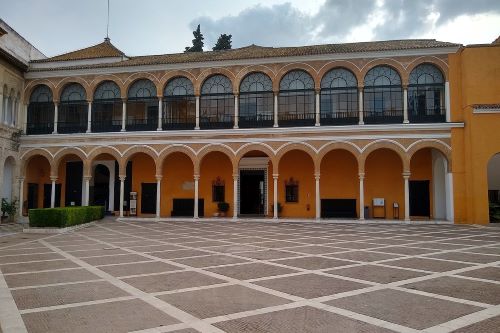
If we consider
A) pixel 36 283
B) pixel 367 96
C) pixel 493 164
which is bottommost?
pixel 36 283

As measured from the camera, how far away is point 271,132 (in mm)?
22750

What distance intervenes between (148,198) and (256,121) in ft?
29.0

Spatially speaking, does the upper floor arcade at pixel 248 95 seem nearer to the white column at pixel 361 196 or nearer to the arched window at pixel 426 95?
the arched window at pixel 426 95

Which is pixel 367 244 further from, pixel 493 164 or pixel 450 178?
pixel 493 164

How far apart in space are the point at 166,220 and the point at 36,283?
51.3 ft

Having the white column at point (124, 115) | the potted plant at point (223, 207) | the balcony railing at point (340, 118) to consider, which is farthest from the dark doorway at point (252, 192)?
the white column at point (124, 115)

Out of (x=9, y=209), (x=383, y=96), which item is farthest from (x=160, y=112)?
(x=383, y=96)

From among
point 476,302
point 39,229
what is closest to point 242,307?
point 476,302

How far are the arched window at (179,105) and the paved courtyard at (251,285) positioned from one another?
11.3 meters

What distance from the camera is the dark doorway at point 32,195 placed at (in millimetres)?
26005

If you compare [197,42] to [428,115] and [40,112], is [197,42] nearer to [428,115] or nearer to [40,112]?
[40,112]

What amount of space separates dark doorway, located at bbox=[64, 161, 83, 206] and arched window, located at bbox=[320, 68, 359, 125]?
16354 mm

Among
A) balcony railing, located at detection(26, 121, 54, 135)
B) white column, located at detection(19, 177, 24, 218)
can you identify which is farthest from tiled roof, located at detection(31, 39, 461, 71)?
white column, located at detection(19, 177, 24, 218)

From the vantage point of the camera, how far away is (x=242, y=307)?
620 cm
